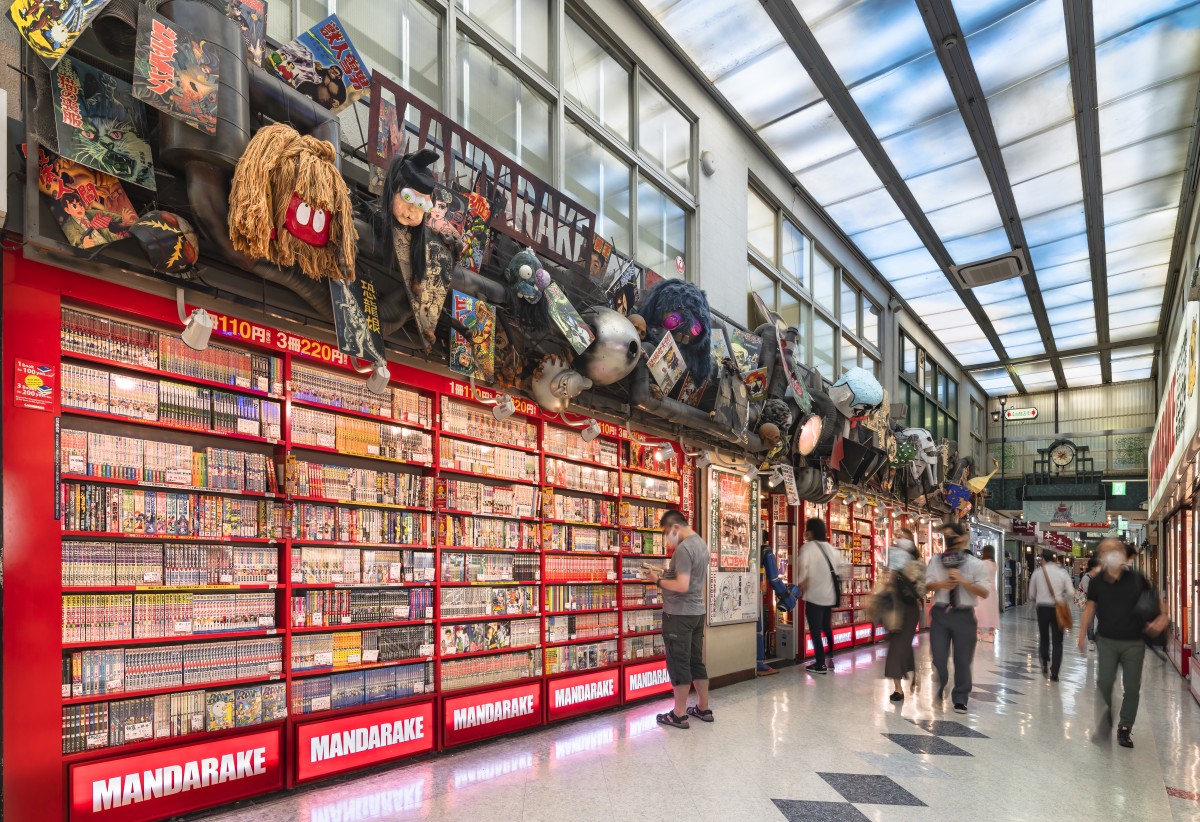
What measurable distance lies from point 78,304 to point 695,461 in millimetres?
5627

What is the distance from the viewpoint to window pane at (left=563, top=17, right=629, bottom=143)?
22.5ft

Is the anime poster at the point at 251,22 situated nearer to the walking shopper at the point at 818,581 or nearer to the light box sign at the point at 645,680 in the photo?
the light box sign at the point at 645,680

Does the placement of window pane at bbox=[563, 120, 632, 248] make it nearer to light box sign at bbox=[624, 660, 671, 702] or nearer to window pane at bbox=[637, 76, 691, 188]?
window pane at bbox=[637, 76, 691, 188]

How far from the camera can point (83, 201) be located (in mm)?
3100

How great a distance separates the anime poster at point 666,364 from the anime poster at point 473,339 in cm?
163

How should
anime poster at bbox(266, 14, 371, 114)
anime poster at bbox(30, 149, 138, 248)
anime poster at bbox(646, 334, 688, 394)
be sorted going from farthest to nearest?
anime poster at bbox(646, 334, 688, 394), anime poster at bbox(266, 14, 371, 114), anime poster at bbox(30, 149, 138, 248)

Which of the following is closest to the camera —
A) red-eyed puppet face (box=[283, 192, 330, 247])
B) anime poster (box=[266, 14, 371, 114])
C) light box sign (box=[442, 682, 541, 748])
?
red-eyed puppet face (box=[283, 192, 330, 247])

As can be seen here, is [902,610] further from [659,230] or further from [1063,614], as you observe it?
[659,230]

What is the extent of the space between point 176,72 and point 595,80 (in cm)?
484

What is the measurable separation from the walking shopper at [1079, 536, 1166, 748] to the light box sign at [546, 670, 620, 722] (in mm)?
3648

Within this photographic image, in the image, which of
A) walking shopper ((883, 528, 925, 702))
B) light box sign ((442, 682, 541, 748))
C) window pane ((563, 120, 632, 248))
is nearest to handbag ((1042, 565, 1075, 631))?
walking shopper ((883, 528, 925, 702))

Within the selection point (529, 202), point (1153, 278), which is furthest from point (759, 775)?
point (1153, 278)

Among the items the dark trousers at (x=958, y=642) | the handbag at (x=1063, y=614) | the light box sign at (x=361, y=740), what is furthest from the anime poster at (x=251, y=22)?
the handbag at (x=1063, y=614)

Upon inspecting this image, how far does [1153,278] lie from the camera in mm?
13703
